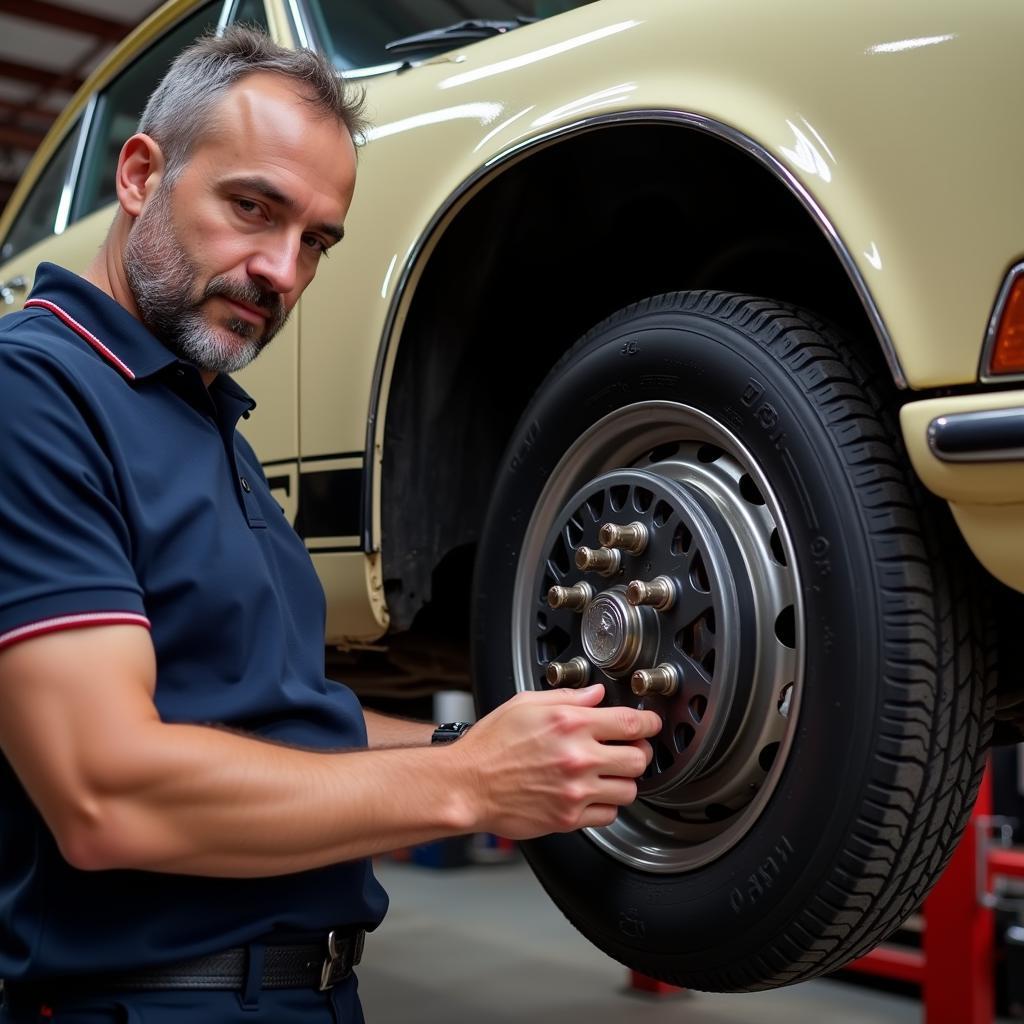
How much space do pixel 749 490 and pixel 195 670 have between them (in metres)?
0.58

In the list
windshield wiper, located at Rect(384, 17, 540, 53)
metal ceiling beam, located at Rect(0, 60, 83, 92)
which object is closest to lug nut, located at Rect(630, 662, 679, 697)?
windshield wiper, located at Rect(384, 17, 540, 53)

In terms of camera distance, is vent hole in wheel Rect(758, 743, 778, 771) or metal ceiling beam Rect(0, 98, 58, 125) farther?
metal ceiling beam Rect(0, 98, 58, 125)

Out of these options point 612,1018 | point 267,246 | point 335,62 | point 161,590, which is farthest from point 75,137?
point 612,1018

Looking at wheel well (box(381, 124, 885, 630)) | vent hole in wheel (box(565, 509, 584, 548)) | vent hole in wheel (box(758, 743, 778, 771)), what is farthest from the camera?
wheel well (box(381, 124, 885, 630))

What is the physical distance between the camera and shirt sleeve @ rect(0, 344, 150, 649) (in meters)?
0.86

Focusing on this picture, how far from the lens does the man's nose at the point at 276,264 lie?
1.15 m

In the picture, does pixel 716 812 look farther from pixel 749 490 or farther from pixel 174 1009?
pixel 174 1009

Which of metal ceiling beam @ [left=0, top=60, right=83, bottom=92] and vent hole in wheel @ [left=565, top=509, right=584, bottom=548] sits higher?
metal ceiling beam @ [left=0, top=60, right=83, bottom=92]

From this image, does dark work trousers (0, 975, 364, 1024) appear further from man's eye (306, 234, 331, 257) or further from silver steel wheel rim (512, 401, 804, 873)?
man's eye (306, 234, 331, 257)

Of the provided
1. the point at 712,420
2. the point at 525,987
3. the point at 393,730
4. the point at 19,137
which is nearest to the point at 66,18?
the point at 19,137

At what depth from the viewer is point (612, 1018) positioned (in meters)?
3.59

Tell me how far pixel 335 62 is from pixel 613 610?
1091mm

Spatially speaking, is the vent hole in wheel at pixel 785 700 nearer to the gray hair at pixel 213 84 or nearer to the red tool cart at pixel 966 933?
the gray hair at pixel 213 84

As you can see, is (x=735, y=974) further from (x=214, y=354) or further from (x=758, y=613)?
(x=214, y=354)
